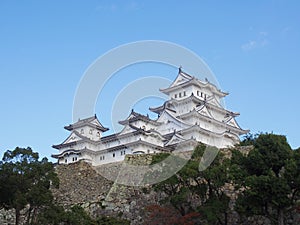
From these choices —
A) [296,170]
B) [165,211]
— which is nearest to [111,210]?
[165,211]

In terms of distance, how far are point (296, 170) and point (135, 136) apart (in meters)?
25.8

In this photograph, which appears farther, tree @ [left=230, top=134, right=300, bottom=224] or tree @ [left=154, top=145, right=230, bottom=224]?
tree @ [left=154, top=145, right=230, bottom=224]

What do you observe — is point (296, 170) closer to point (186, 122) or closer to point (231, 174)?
point (231, 174)

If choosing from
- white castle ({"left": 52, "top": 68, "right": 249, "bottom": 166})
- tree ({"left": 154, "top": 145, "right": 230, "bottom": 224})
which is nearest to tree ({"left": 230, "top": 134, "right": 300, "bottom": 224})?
tree ({"left": 154, "top": 145, "right": 230, "bottom": 224})

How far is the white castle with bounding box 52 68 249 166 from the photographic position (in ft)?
128

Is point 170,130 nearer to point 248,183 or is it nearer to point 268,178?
point 248,183

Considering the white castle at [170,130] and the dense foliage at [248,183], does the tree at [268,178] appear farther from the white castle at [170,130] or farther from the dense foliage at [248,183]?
the white castle at [170,130]

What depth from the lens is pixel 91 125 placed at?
4606cm

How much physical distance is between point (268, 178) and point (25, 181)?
7.92 meters

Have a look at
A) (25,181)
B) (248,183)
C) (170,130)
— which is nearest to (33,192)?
(25,181)

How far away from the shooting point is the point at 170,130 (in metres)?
40.7

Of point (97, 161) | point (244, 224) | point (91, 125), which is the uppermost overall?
point (91, 125)

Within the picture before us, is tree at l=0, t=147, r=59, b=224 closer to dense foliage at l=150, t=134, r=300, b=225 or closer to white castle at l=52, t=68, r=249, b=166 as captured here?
dense foliage at l=150, t=134, r=300, b=225

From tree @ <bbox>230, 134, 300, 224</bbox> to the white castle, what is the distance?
21096mm
